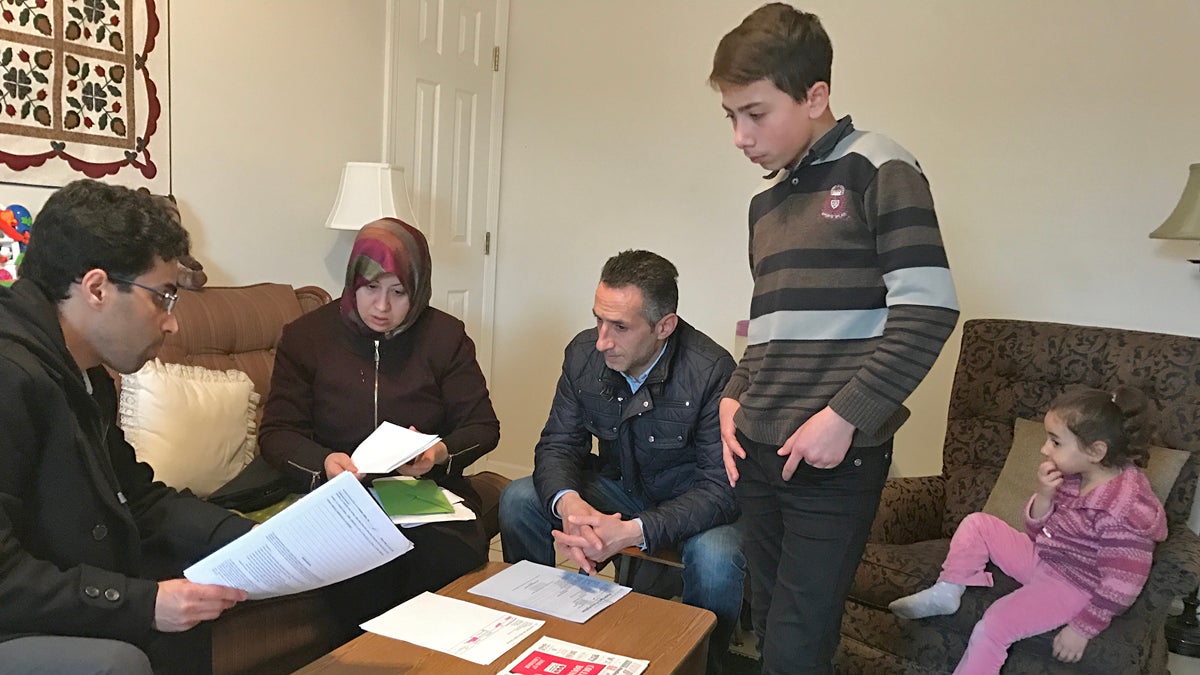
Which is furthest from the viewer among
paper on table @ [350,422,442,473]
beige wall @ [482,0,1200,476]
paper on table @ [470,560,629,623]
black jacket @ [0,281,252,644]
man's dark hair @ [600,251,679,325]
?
beige wall @ [482,0,1200,476]

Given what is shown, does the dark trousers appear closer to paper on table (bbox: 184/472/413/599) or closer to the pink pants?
paper on table (bbox: 184/472/413/599)

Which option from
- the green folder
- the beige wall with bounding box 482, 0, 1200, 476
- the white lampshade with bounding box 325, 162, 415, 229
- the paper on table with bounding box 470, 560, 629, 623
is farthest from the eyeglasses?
the beige wall with bounding box 482, 0, 1200, 476

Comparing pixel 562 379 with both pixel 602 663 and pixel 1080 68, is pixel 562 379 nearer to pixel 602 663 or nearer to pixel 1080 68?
pixel 602 663

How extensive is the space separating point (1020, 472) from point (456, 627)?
167cm

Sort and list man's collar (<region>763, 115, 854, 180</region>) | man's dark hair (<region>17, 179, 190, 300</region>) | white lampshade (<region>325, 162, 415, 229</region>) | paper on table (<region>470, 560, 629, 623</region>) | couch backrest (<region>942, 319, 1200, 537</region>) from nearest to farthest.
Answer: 1. man's dark hair (<region>17, 179, 190, 300</region>)
2. man's collar (<region>763, 115, 854, 180</region>)
3. paper on table (<region>470, 560, 629, 623</region>)
4. couch backrest (<region>942, 319, 1200, 537</region>)
5. white lampshade (<region>325, 162, 415, 229</region>)

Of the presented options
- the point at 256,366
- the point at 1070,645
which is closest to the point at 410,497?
the point at 256,366

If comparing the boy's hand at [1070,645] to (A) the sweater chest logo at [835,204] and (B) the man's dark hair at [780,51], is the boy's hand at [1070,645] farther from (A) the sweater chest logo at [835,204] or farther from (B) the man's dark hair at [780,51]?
(B) the man's dark hair at [780,51]


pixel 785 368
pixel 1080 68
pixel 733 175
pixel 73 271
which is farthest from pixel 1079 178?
pixel 73 271

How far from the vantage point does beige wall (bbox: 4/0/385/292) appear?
2559mm

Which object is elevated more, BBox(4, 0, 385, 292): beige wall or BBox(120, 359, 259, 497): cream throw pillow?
BBox(4, 0, 385, 292): beige wall

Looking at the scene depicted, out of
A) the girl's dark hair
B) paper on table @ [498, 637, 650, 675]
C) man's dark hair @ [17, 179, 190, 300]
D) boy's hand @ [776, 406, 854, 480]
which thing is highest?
man's dark hair @ [17, 179, 190, 300]

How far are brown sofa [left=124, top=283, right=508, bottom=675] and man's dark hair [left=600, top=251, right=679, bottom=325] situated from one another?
0.70m

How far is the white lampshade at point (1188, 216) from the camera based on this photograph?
2.40 meters

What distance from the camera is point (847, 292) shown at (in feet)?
4.15
